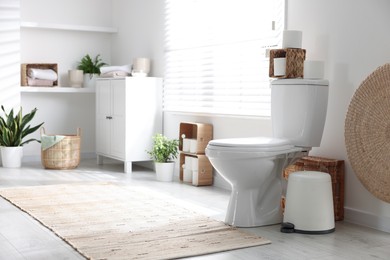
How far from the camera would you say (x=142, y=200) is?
12.9ft

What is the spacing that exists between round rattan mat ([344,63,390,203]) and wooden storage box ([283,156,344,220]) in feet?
0.40

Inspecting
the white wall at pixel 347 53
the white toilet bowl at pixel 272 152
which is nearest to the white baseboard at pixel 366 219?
the white wall at pixel 347 53

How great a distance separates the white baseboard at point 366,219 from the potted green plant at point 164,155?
5.92ft

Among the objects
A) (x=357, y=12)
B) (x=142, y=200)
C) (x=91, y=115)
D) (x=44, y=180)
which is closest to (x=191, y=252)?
(x=142, y=200)

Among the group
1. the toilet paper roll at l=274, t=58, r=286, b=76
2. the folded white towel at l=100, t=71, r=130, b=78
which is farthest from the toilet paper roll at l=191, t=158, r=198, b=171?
the folded white towel at l=100, t=71, r=130, b=78

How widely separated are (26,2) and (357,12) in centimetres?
384

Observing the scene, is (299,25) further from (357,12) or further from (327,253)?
(327,253)

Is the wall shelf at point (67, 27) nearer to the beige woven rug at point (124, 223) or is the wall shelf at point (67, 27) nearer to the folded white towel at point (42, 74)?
the folded white towel at point (42, 74)

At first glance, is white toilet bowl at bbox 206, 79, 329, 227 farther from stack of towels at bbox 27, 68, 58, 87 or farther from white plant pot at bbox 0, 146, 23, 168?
stack of towels at bbox 27, 68, 58, 87

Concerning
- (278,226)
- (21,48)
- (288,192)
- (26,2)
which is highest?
(26,2)

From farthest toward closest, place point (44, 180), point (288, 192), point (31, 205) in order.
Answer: point (44, 180)
point (31, 205)
point (288, 192)

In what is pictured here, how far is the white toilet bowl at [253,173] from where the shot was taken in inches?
123

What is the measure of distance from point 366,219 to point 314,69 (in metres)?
0.93

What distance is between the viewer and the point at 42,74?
229 inches
